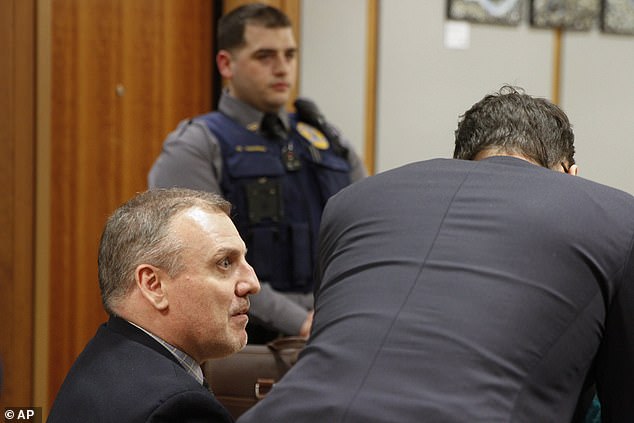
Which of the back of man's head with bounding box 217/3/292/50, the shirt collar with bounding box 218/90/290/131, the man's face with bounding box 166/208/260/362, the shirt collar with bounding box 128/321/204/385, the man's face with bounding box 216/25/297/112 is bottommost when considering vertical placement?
the shirt collar with bounding box 128/321/204/385

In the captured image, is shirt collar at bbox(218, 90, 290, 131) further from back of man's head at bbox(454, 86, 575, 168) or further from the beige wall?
back of man's head at bbox(454, 86, 575, 168)

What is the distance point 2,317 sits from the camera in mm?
3508

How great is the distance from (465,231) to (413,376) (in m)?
0.25

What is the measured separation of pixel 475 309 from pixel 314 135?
1961 millimetres

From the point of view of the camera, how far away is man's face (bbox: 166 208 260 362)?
71.1 inches

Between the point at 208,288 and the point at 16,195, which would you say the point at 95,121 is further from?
the point at 208,288

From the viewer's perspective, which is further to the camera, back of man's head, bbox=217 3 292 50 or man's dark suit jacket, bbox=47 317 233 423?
back of man's head, bbox=217 3 292 50

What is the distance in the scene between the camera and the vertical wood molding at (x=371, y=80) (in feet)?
14.2

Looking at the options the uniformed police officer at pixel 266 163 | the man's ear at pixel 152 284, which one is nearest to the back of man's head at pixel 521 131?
the man's ear at pixel 152 284

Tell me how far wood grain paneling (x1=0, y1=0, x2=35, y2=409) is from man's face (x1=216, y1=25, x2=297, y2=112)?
73 centimetres

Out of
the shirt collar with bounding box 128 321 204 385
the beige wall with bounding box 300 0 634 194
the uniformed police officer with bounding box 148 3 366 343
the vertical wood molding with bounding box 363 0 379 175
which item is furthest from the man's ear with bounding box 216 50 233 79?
the shirt collar with bounding box 128 321 204 385

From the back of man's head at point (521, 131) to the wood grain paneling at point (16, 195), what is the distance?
6.76 feet

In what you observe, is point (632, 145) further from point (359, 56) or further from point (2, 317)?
point (2, 317)

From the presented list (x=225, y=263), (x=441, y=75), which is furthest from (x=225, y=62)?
(x=225, y=263)
